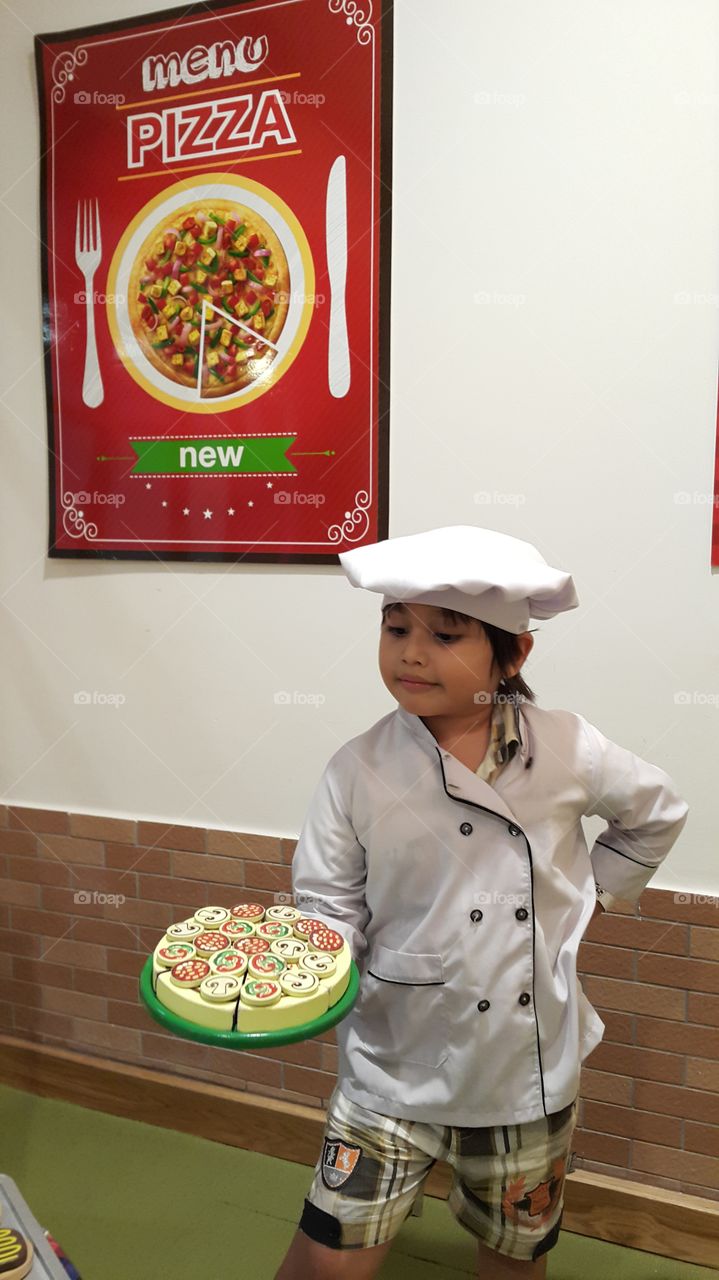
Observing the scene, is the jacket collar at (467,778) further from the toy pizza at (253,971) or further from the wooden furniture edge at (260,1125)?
the wooden furniture edge at (260,1125)

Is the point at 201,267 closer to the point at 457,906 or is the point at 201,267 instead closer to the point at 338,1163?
the point at 457,906

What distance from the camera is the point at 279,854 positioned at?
2176 millimetres

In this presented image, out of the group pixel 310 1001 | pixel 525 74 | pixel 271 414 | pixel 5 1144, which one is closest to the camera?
pixel 310 1001

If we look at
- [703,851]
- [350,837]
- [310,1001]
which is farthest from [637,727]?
[310,1001]

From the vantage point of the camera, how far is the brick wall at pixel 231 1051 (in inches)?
74.0

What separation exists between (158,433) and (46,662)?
632mm

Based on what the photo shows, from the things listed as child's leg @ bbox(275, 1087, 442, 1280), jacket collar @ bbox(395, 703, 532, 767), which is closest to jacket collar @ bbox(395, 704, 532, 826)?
jacket collar @ bbox(395, 703, 532, 767)

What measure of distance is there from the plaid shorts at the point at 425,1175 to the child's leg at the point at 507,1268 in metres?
0.06

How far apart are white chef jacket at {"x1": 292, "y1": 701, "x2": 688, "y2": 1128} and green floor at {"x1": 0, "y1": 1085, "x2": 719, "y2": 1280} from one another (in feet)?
2.39

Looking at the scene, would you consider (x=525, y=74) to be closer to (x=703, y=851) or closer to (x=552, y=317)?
(x=552, y=317)

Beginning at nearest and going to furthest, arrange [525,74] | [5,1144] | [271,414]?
1. [525,74]
2. [271,414]
3. [5,1144]

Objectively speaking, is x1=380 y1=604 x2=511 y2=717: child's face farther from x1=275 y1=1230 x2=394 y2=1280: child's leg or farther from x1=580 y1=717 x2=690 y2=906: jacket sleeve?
x1=275 y1=1230 x2=394 y2=1280: child's leg

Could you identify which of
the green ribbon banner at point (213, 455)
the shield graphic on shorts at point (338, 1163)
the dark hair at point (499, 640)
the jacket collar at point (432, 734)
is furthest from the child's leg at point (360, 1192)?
the green ribbon banner at point (213, 455)

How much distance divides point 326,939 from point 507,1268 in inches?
24.4
